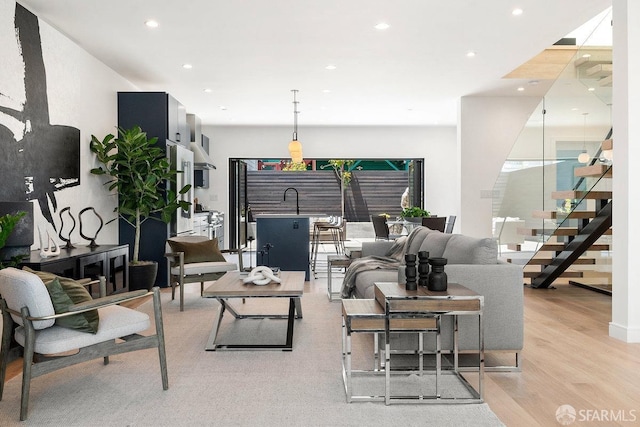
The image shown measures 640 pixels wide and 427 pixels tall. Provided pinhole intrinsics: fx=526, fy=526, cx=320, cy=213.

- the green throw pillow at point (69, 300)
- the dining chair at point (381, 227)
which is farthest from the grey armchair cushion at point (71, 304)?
the dining chair at point (381, 227)

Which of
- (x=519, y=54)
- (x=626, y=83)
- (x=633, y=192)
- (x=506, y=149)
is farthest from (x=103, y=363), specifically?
(x=506, y=149)

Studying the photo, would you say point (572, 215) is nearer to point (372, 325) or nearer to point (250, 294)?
point (250, 294)

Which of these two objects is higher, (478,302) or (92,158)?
(92,158)

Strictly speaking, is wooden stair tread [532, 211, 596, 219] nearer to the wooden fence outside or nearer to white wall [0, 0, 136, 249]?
white wall [0, 0, 136, 249]

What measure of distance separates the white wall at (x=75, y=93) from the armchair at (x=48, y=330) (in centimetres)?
222

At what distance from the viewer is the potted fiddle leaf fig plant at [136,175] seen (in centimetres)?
588

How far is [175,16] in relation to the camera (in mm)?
4754

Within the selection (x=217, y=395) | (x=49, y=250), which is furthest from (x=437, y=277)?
(x=49, y=250)

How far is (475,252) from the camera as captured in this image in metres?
3.41

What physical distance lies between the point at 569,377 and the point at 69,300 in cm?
280

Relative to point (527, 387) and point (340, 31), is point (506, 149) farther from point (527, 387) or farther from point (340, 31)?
point (527, 387)

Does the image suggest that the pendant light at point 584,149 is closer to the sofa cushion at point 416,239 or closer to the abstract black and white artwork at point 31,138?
the sofa cushion at point 416,239

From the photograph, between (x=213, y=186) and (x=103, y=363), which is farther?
(x=213, y=186)

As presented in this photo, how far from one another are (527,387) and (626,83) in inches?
99.9
